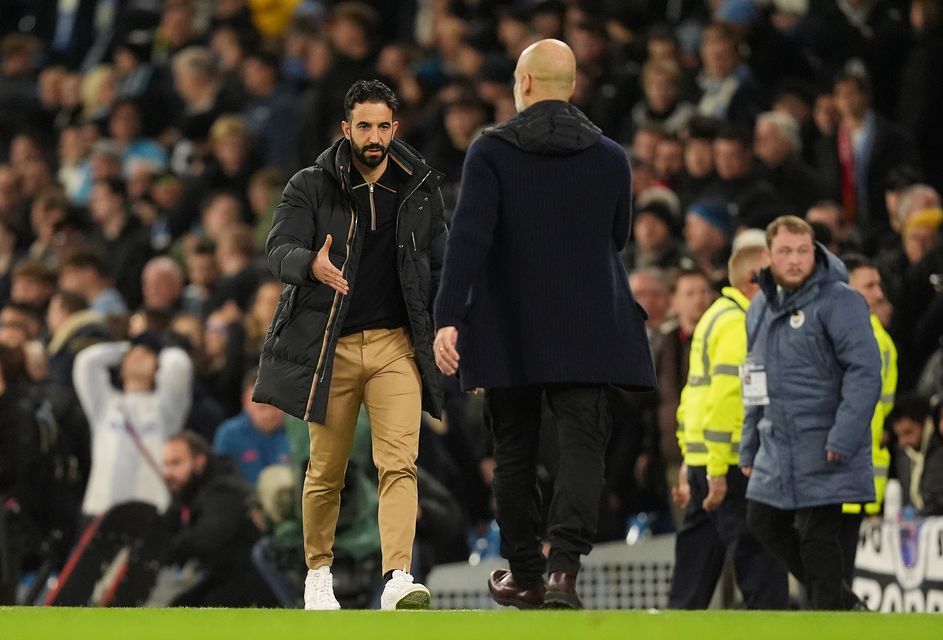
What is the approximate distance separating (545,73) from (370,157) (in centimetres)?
72

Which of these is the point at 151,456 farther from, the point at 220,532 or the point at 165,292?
the point at 165,292

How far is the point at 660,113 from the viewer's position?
47.4 ft

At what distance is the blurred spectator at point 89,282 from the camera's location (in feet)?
50.9

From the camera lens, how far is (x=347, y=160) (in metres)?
7.93

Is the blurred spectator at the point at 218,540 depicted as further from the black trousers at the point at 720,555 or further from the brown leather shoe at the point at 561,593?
the brown leather shoe at the point at 561,593

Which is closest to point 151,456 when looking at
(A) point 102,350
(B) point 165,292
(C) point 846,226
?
(A) point 102,350

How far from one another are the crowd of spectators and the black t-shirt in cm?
253

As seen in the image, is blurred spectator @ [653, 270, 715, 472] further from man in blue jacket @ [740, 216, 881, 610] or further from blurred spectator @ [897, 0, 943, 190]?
blurred spectator @ [897, 0, 943, 190]

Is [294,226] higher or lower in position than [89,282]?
higher

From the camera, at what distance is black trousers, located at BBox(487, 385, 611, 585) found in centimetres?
759

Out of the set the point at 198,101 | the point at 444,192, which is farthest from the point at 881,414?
the point at 198,101

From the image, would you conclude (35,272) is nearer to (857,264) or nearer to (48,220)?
(48,220)

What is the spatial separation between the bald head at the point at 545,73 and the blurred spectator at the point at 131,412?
5852 millimetres

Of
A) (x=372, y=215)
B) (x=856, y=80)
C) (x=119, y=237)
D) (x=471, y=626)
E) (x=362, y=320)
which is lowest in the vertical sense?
(x=471, y=626)
